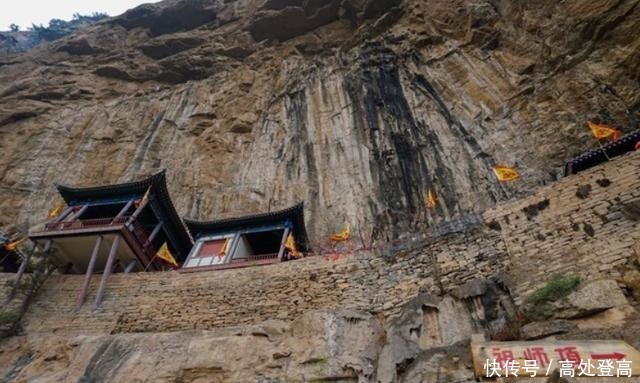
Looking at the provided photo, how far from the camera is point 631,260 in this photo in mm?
7695

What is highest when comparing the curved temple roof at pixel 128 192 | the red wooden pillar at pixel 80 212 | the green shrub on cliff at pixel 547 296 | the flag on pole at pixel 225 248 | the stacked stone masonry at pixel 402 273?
the curved temple roof at pixel 128 192

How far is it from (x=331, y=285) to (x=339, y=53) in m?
18.8

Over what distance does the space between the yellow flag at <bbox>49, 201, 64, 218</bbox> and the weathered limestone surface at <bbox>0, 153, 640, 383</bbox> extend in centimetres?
1063

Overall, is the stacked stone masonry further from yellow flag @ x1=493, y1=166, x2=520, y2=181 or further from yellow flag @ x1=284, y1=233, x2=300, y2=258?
yellow flag @ x1=493, y1=166, x2=520, y2=181

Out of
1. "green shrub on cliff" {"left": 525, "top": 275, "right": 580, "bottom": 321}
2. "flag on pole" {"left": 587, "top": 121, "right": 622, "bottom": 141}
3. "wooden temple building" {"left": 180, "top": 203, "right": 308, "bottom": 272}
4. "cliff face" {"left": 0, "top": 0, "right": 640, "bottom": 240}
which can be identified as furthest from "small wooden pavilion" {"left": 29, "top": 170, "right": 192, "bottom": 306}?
"flag on pole" {"left": 587, "top": 121, "right": 622, "bottom": 141}

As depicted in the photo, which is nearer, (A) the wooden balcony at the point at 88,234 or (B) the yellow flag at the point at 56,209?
(A) the wooden balcony at the point at 88,234

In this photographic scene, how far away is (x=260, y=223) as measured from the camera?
703 inches

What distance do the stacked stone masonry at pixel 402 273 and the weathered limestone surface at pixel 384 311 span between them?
4 cm

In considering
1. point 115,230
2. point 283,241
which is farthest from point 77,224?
point 283,241

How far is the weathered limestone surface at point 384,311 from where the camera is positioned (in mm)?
7590

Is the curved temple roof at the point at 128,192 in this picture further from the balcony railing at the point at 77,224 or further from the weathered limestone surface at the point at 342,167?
the weathered limestone surface at the point at 342,167

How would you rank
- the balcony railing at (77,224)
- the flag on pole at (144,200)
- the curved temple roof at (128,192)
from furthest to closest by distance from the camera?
the curved temple roof at (128,192)
the flag on pole at (144,200)
the balcony railing at (77,224)

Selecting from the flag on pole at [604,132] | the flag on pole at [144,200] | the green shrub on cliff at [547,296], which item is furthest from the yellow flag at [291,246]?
the flag on pole at [604,132]

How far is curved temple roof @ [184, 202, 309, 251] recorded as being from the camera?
1727cm
